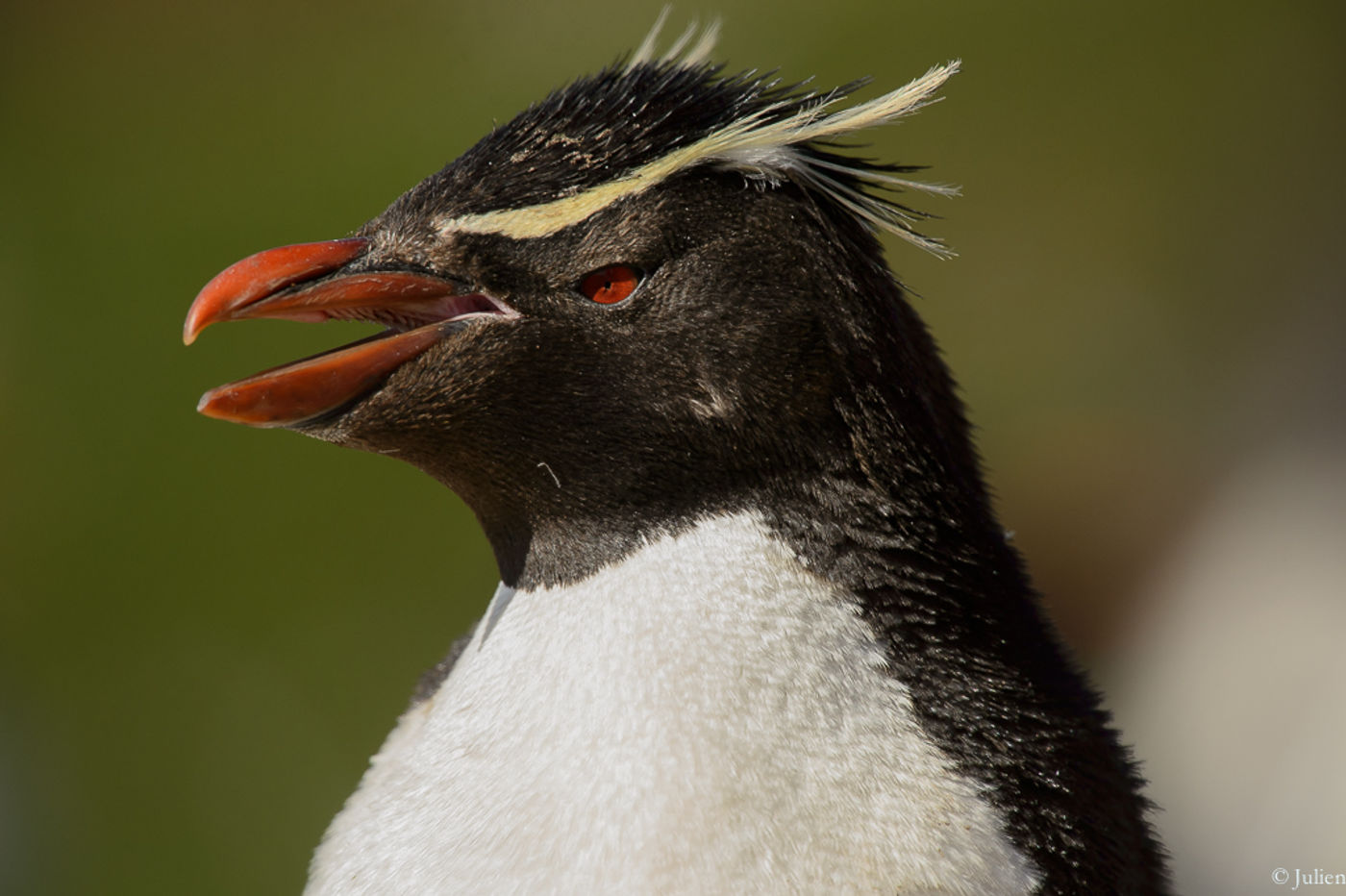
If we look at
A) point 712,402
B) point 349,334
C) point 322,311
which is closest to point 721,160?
point 712,402

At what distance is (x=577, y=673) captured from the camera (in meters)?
0.90

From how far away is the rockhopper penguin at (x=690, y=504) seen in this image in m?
0.86

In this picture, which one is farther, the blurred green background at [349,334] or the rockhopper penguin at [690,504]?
the blurred green background at [349,334]

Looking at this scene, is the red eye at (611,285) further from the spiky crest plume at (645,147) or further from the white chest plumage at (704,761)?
the white chest plumage at (704,761)

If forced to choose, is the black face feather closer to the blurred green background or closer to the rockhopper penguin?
the rockhopper penguin

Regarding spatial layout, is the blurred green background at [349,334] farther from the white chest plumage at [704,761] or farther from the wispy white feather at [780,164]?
the white chest plumage at [704,761]

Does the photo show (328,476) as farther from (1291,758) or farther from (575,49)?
(1291,758)

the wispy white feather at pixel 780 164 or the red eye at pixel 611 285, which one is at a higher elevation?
the wispy white feather at pixel 780 164

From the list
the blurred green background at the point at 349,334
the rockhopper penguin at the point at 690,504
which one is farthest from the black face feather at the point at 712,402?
the blurred green background at the point at 349,334

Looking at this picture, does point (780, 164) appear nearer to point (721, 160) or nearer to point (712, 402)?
point (721, 160)

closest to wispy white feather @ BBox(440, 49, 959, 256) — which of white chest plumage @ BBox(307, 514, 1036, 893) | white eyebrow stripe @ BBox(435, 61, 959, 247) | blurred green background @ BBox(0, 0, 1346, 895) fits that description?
white eyebrow stripe @ BBox(435, 61, 959, 247)

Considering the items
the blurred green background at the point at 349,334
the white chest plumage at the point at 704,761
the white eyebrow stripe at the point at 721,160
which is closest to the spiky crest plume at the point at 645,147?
the white eyebrow stripe at the point at 721,160

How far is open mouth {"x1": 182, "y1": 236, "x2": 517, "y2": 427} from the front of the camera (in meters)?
Answer: 0.87

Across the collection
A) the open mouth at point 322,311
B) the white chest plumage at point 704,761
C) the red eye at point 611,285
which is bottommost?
the white chest plumage at point 704,761
